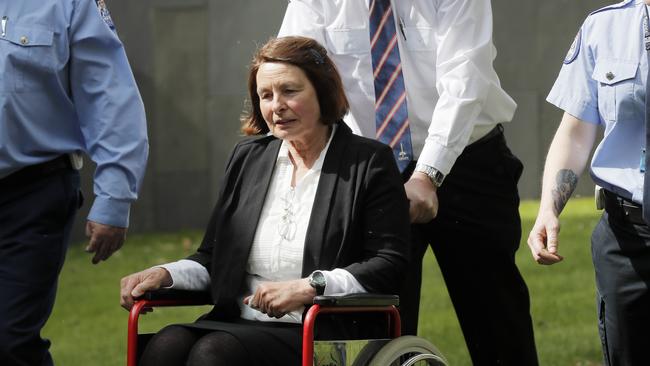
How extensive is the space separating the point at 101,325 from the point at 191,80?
2.98 meters

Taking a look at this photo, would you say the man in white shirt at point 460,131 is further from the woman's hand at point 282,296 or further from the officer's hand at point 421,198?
the woman's hand at point 282,296

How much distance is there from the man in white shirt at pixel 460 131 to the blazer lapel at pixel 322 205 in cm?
27

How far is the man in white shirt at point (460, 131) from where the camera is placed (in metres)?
4.38

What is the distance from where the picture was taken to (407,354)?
13.0 feet

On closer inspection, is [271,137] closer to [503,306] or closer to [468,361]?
[503,306]

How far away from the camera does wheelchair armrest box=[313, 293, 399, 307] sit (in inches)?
147

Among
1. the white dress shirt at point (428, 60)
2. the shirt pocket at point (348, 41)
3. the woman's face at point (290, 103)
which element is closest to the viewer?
the woman's face at point (290, 103)

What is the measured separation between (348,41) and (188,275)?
91 cm

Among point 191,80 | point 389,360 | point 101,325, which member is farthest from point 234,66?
point 389,360

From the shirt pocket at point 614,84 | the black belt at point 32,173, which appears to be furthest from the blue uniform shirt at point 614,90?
the black belt at point 32,173

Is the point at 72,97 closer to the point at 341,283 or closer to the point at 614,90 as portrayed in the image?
the point at 341,283

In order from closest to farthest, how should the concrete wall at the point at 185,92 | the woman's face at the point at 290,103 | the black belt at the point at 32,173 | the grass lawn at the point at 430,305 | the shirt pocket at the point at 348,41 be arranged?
1. the black belt at the point at 32,173
2. the woman's face at the point at 290,103
3. the shirt pocket at the point at 348,41
4. the grass lawn at the point at 430,305
5. the concrete wall at the point at 185,92

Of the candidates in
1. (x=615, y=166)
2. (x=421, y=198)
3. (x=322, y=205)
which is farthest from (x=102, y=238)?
(x=615, y=166)

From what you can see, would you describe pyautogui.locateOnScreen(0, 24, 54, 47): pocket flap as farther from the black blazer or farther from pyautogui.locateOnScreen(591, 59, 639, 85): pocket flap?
pyautogui.locateOnScreen(591, 59, 639, 85): pocket flap
